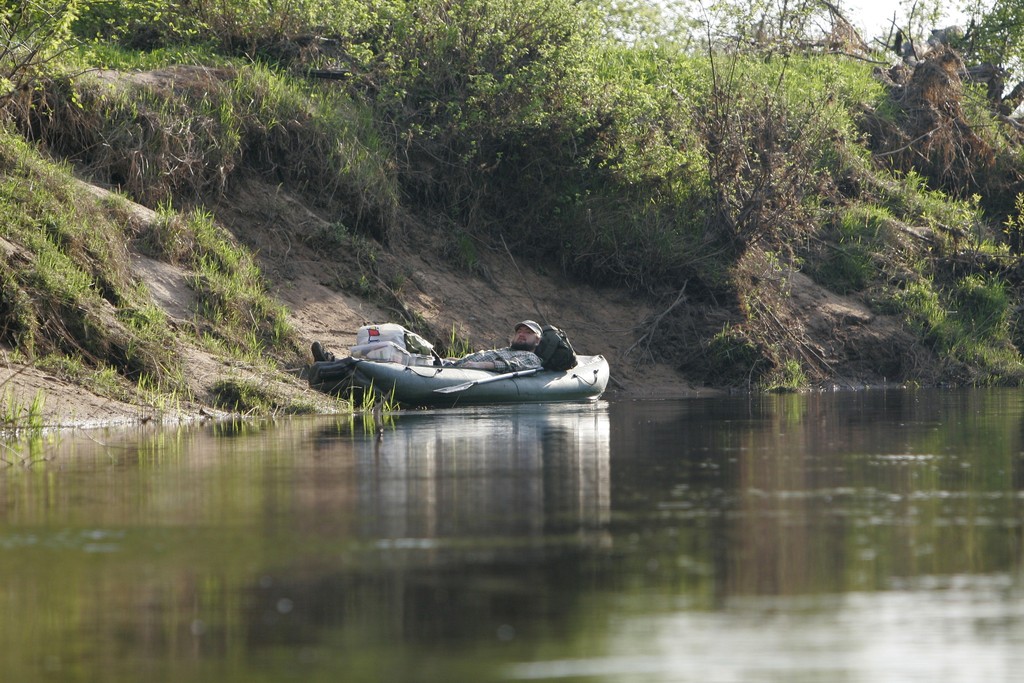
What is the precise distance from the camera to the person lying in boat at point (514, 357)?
66.8 ft

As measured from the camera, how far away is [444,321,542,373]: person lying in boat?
2038 cm

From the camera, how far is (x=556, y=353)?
68.9 ft

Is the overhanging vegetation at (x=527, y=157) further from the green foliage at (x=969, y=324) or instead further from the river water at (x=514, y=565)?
the river water at (x=514, y=565)

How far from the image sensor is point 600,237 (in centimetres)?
2614

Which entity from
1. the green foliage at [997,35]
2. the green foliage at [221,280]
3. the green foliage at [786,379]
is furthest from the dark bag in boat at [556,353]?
the green foliage at [997,35]

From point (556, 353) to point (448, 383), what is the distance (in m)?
2.46

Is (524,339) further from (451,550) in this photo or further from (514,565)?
(514,565)

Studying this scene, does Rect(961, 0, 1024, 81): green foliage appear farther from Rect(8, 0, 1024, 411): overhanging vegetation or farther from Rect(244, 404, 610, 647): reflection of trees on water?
Rect(244, 404, 610, 647): reflection of trees on water

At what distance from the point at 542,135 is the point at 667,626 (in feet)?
67.2

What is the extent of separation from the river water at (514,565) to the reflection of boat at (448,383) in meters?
5.94

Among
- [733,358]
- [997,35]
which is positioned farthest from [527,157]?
[997,35]

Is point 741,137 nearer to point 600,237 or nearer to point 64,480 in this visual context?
point 600,237

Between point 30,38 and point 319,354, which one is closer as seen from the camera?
point 30,38

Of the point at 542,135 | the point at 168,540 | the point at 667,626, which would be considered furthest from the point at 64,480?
the point at 542,135
